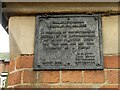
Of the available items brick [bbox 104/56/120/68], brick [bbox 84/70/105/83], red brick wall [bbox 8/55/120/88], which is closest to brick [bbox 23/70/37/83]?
red brick wall [bbox 8/55/120/88]

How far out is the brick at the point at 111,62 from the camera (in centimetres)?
216

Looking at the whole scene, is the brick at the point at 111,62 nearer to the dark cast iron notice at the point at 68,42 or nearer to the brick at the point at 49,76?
the dark cast iron notice at the point at 68,42

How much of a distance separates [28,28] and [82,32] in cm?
39

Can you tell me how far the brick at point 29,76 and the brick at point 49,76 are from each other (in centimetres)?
4

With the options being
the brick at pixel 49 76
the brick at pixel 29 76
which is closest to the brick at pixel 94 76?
the brick at pixel 49 76

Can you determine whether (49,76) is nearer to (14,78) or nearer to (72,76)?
(72,76)

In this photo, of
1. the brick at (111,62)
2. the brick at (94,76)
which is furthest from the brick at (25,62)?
the brick at (111,62)

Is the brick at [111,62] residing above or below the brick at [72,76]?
above

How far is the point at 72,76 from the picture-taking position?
213 centimetres

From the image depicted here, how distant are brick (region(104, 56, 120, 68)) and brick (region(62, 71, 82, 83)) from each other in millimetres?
193

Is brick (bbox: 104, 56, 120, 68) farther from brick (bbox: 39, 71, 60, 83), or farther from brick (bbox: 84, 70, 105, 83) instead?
brick (bbox: 39, 71, 60, 83)

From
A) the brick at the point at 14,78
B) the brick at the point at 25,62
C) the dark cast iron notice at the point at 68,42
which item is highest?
the dark cast iron notice at the point at 68,42

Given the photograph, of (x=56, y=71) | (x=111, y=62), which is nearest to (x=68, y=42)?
(x=56, y=71)

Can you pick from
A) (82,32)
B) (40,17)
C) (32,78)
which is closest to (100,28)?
(82,32)
